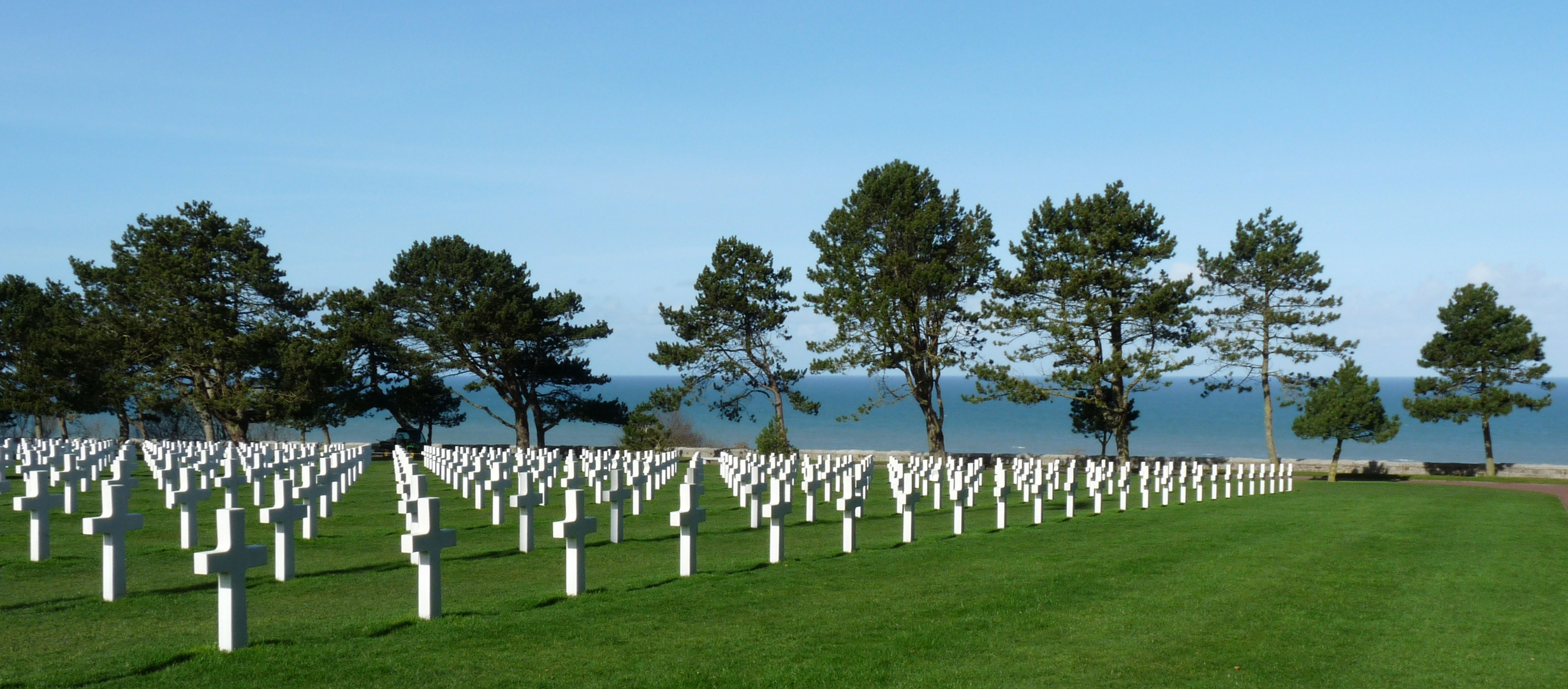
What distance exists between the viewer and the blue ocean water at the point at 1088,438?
8525cm

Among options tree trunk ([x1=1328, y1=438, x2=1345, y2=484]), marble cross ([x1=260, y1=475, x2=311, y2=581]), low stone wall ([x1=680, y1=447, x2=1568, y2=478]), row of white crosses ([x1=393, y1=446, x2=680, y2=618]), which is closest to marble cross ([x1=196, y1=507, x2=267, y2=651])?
row of white crosses ([x1=393, y1=446, x2=680, y2=618])

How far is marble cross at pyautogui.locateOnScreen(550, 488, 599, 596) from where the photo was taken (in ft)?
26.2

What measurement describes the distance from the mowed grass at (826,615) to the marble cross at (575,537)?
0.23 metres

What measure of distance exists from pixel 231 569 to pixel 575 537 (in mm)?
2569

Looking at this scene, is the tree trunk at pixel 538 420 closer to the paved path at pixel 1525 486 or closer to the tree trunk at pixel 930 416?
the tree trunk at pixel 930 416

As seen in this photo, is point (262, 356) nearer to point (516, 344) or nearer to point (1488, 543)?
point (516, 344)

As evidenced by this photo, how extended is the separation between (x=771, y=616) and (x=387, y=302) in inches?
1579

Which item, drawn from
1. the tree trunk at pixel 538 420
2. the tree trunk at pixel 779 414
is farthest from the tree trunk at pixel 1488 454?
the tree trunk at pixel 538 420

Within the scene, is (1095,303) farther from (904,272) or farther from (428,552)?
(428,552)

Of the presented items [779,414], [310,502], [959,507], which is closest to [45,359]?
[779,414]

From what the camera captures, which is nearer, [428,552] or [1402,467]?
[428,552]

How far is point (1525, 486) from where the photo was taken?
1235 inches

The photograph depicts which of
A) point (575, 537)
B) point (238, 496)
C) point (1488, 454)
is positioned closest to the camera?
point (575, 537)

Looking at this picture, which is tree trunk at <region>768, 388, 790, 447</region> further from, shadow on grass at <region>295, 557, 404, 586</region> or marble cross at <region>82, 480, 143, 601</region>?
marble cross at <region>82, 480, 143, 601</region>
